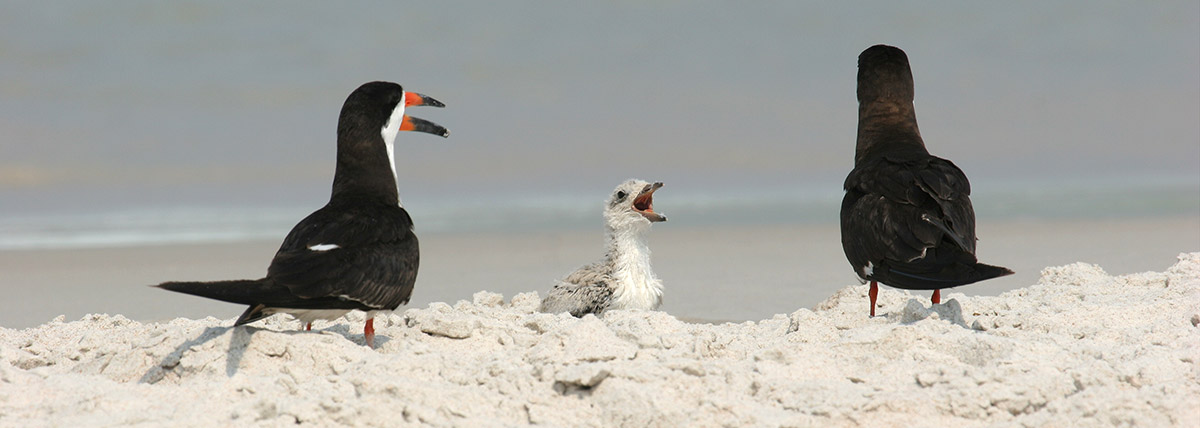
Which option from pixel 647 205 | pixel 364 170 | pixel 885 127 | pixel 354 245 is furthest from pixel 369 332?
pixel 885 127

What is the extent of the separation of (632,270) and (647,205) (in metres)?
0.70

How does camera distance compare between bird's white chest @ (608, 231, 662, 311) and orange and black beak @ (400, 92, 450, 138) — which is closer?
orange and black beak @ (400, 92, 450, 138)

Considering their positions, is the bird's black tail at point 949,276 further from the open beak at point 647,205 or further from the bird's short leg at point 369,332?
the bird's short leg at point 369,332

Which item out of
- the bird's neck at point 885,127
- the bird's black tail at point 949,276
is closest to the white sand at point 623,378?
the bird's black tail at point 949,276

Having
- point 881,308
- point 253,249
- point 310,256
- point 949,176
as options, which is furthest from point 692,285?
point 253,249

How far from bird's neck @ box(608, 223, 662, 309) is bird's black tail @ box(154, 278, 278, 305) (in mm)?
3049

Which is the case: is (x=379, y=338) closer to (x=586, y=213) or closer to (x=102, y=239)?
(x=102, y=239)

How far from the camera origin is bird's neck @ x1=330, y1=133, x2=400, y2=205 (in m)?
5.24

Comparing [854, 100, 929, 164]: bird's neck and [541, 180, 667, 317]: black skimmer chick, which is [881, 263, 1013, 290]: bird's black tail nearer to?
[854, 100, 929, 164]: bird's neck

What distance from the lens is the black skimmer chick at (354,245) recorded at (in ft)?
13.3

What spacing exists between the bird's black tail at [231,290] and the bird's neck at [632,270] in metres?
3.05

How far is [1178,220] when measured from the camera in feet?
48.4

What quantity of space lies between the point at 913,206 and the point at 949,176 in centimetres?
37

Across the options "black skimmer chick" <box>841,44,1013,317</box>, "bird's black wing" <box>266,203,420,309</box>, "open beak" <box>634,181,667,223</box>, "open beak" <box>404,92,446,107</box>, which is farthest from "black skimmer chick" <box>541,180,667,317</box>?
"bird's black wing" <box>266,203,420,309</box>
